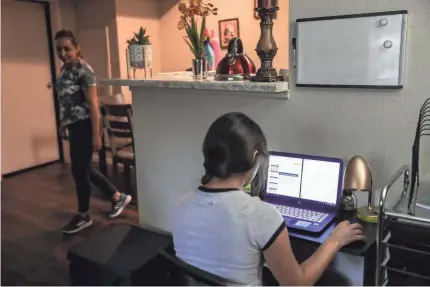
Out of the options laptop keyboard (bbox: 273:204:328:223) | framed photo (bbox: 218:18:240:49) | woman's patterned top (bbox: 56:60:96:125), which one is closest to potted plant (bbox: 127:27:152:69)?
woman's patterned top (bbox: 56:60:96:125)

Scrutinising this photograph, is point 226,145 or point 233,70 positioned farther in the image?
point 233,70

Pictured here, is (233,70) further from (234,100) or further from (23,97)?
(23,97)

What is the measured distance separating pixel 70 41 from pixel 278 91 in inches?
66.3

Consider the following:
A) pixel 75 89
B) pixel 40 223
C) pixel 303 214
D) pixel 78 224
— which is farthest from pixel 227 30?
pixel 303 214

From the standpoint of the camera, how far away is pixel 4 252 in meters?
2.64

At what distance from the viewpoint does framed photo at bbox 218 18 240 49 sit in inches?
167

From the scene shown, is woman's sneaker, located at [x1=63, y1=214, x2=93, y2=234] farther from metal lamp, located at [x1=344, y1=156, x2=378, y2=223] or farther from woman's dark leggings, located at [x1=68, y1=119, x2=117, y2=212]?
metal lamp, located at [x1=344, y1=156, x2=378, y2=223]

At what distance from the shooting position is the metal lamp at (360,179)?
1.46 meters

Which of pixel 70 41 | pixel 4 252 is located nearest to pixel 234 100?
pixel 70 41

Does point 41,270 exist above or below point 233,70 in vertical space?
below

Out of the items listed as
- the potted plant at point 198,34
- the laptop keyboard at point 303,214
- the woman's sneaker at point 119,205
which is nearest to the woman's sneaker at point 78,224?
the woman's sneaker at point 119,205

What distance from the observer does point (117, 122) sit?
11.4 ft

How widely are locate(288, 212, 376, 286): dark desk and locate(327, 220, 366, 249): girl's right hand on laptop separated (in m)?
0.02

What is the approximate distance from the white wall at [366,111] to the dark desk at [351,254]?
286 mm
